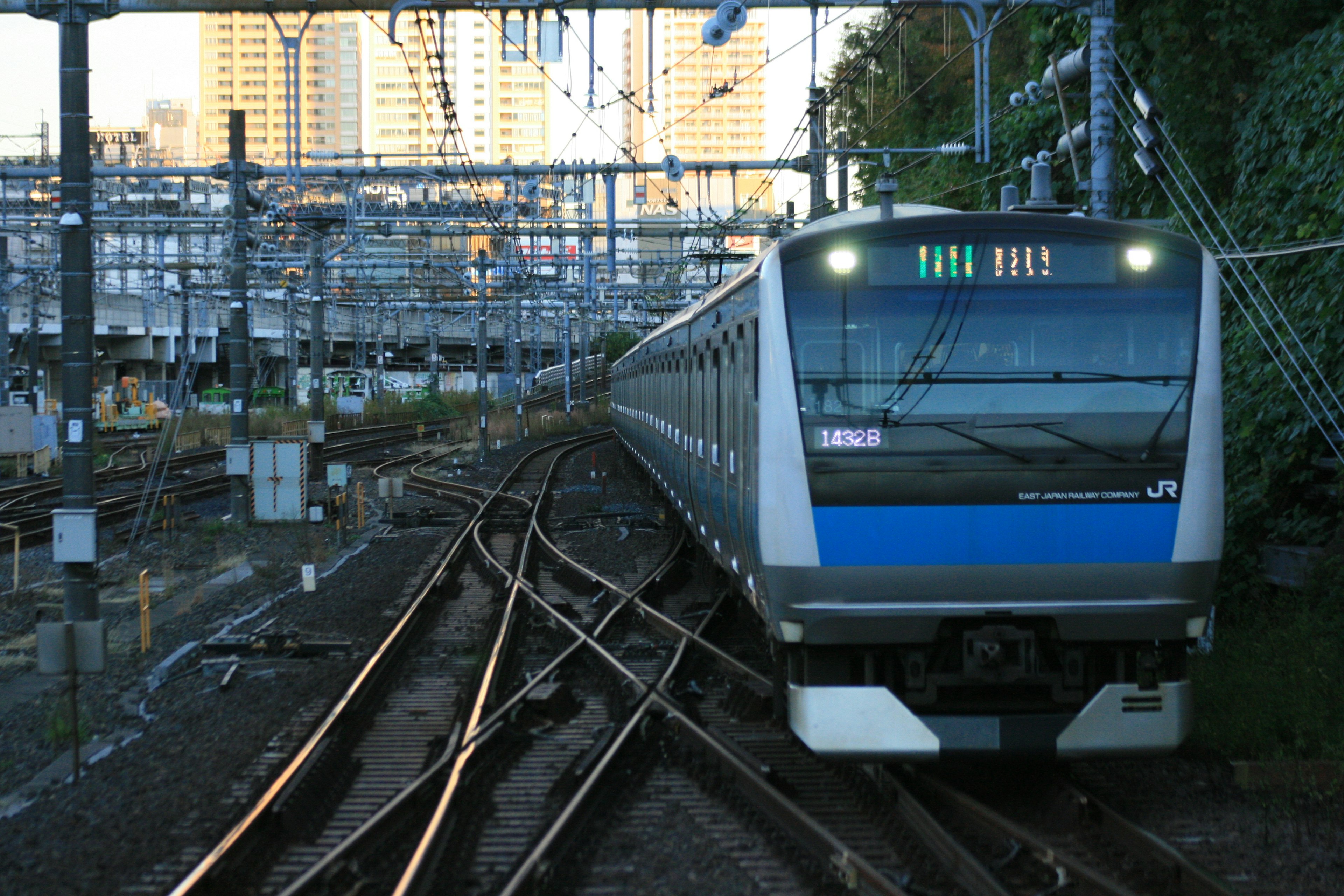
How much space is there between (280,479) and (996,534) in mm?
15315

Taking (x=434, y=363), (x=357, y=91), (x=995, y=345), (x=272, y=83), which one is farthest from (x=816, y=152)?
(x=357, y=91)

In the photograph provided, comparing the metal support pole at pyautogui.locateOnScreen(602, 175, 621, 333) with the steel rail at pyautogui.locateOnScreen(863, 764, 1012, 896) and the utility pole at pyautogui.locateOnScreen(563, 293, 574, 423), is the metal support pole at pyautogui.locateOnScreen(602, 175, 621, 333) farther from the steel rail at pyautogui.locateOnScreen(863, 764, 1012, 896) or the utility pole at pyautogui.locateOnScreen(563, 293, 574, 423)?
the utility pole at pyautogui.locateOnScreen(563, 293, 574, 423)

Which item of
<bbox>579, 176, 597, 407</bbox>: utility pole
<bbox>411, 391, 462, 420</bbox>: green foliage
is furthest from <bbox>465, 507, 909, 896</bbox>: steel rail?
<bbox>411, 391, 462, 420</bbox>: green foliage

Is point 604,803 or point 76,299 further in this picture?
point 76,299

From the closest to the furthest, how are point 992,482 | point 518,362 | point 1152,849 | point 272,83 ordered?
point 1152,849
point 992,482
point 518,362
point 272,83

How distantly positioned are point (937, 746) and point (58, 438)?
32.9 metres

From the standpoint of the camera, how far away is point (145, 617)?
10.8 m

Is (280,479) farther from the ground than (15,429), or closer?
closer

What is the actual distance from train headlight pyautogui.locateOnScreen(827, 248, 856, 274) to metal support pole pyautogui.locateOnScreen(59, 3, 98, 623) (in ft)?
18.9

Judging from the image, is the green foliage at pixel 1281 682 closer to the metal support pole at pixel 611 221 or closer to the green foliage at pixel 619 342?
the metal support pole at pixel 611 221

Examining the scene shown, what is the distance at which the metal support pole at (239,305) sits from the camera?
17.7 m

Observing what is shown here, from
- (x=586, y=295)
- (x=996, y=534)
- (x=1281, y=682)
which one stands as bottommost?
(x=1281, y=682)

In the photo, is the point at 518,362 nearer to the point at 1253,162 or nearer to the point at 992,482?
the point at 1253,162

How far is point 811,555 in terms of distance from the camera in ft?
19.7
